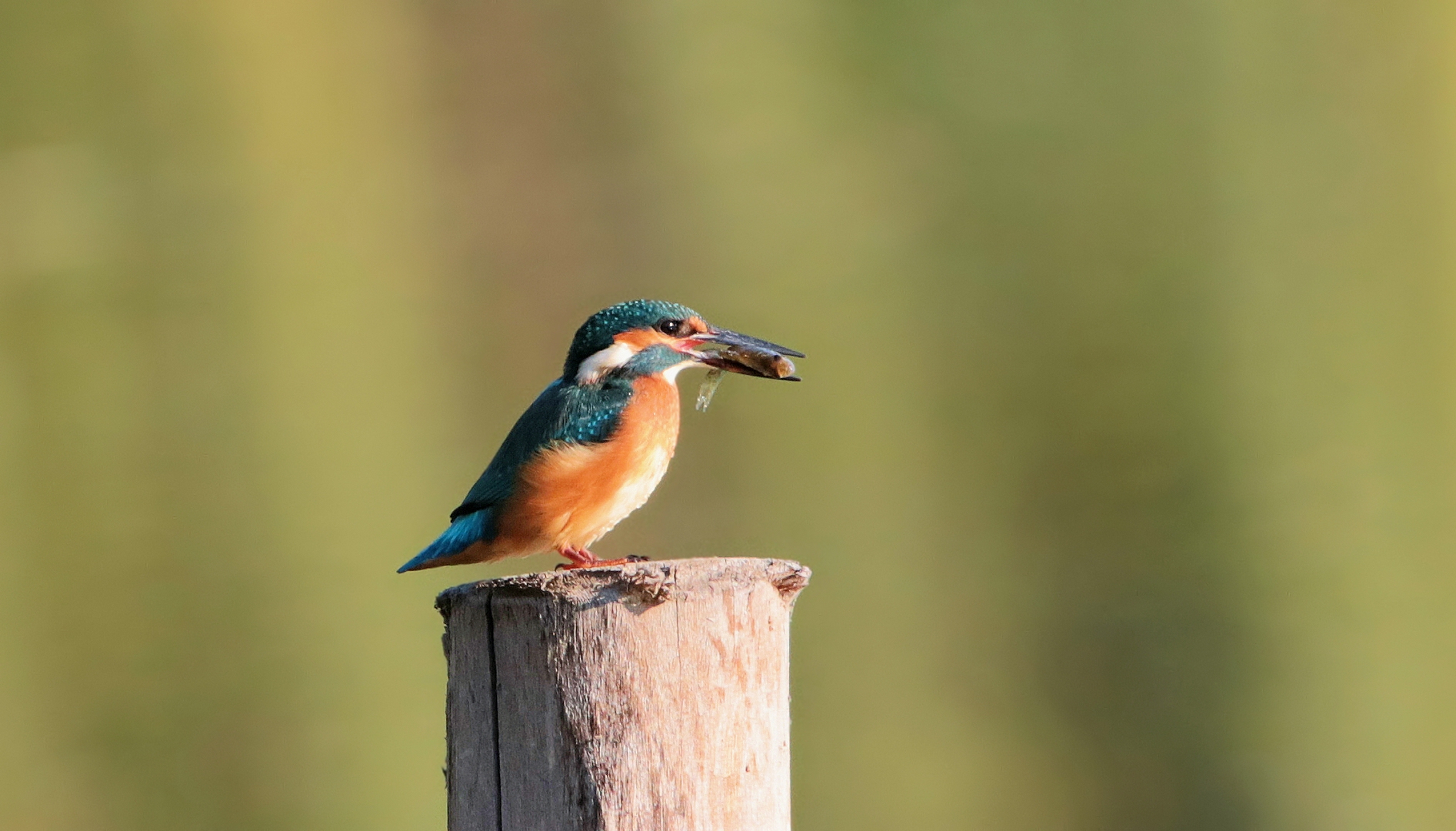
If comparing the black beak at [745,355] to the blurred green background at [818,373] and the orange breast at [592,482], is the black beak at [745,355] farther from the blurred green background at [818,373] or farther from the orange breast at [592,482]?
the blurred green background at [818,373]

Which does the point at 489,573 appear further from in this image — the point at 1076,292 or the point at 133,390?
the point at 1076,292

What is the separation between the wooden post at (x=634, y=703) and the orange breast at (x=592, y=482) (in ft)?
2.93

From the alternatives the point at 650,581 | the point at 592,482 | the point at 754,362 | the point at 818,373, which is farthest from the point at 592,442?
the point at 818,373

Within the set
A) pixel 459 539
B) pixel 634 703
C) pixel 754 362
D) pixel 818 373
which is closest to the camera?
pixel 634 703

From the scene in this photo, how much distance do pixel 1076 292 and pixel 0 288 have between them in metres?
3.70

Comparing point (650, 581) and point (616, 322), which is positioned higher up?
point (616, 322)

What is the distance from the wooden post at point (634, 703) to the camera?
179 centimetres

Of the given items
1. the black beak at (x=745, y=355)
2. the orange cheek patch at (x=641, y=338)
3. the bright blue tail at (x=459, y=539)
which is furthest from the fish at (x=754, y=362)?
the bright blue tail at (x=459, y=539)

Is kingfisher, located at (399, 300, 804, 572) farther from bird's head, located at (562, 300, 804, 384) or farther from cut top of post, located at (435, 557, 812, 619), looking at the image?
cut top of post, located at (435, 557, 812, 619)

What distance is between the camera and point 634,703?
1.80 m

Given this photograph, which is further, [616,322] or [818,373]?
[818,373]

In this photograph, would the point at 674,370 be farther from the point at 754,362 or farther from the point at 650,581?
the point at 650,581

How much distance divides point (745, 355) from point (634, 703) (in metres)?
1.34

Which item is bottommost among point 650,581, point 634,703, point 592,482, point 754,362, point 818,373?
point 634,703
